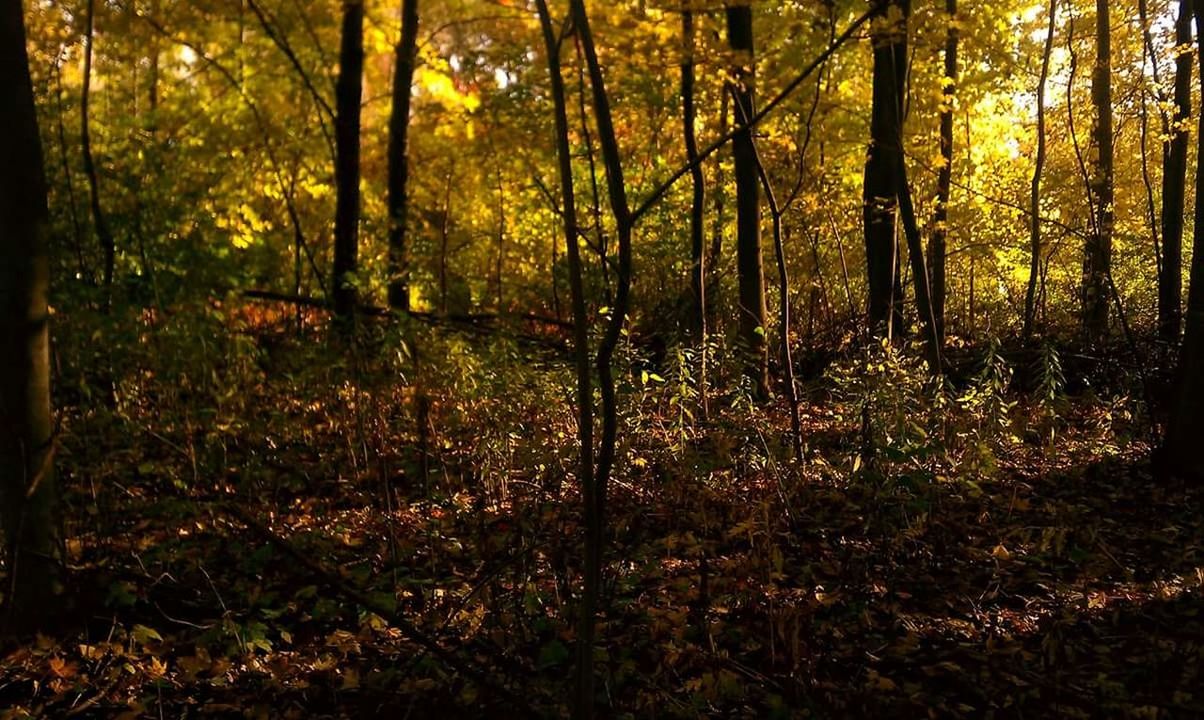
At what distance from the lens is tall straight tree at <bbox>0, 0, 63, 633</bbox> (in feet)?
11.0

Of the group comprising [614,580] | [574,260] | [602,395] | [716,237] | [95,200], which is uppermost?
[716,237]

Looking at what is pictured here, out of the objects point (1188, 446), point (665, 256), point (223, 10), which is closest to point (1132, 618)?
point (1188, 446)

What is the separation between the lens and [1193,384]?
614 cm

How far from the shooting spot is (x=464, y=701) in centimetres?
346

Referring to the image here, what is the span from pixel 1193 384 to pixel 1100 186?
7.02 m

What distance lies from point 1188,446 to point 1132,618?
284 cm

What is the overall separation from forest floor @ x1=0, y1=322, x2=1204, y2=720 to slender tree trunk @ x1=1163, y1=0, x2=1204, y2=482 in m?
0.31

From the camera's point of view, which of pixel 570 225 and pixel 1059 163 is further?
pixel 1059 163

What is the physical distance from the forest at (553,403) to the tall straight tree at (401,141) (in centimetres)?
6

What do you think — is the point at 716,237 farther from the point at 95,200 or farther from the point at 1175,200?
the point at 95,200

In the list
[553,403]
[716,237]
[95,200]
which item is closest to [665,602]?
Result: [553,403]

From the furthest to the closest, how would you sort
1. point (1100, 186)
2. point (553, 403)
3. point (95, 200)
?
1. point (1100, 186)
2. point (95, 200)
3. point (553, 403)

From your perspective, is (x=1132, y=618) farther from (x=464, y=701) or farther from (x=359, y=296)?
(x=359, y=296)

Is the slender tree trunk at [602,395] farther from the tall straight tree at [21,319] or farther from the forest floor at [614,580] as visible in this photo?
the tall straight tree at [21,319]
